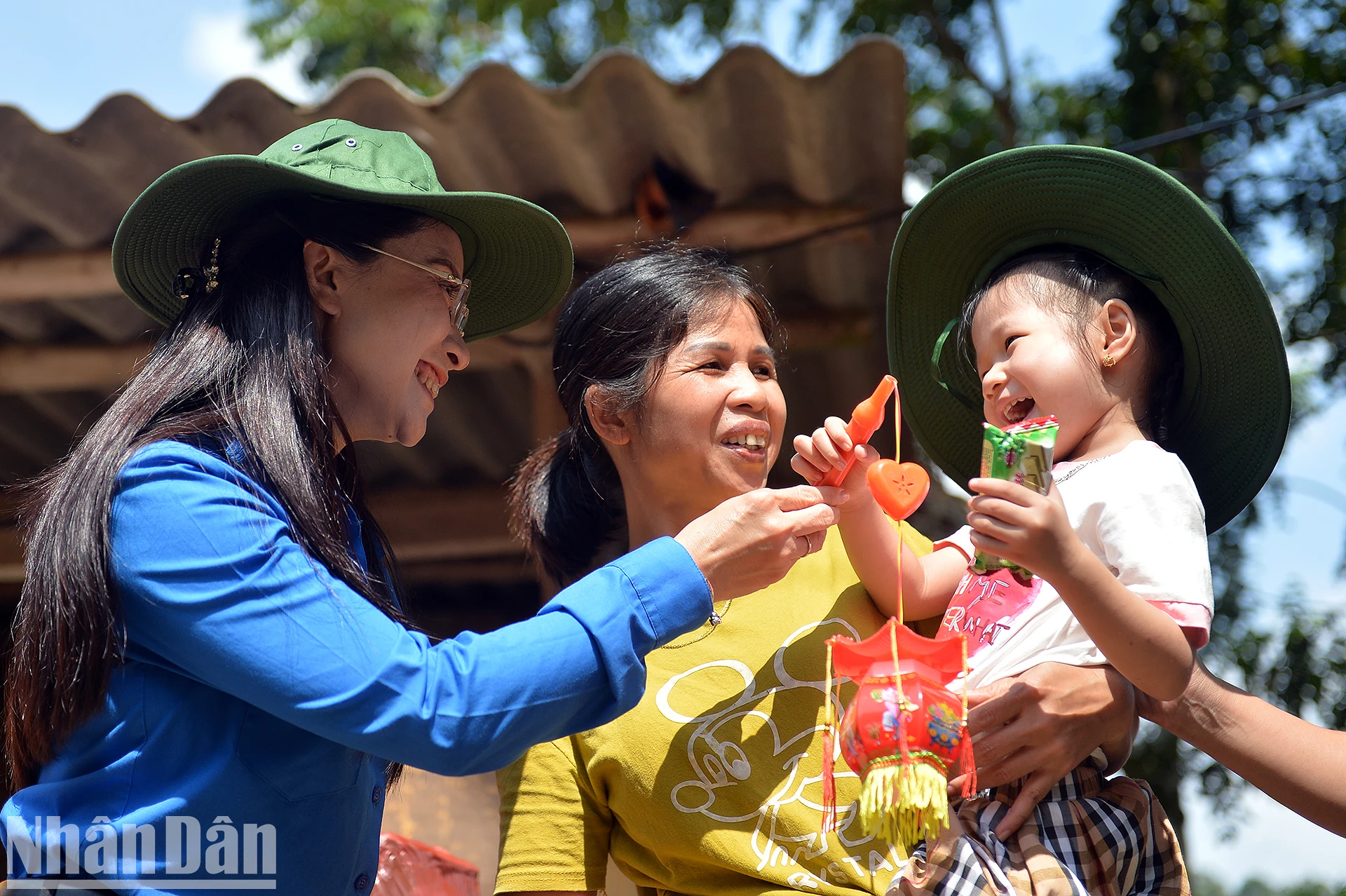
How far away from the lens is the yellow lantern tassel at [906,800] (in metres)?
1.70

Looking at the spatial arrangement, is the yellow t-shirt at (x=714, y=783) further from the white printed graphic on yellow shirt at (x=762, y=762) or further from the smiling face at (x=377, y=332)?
the smiling face at (x=377, y=332)

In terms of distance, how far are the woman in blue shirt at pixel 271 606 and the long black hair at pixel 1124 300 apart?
27.2 inches

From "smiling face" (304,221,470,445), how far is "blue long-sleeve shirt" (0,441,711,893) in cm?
32

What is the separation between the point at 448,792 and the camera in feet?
13.1

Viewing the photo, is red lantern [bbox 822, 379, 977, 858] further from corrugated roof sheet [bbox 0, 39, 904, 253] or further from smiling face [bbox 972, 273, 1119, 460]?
corrugated roof sheet [bbox 0, 39, 904, 253]

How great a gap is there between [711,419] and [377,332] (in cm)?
82

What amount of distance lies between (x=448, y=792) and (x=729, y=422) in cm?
205

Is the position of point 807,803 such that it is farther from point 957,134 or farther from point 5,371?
point 957,134

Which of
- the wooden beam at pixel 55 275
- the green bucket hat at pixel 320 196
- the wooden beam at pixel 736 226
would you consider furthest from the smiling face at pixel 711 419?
the wooden beam at pixel 55 275

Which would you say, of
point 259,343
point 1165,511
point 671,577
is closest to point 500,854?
point 671,577

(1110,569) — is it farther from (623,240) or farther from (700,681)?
(623,240)

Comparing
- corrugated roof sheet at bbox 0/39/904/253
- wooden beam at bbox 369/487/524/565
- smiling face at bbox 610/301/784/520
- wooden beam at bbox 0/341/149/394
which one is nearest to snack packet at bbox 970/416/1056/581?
smiling face at bbox 610/301/784/520

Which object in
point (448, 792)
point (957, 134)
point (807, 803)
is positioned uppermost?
point (957, 134)

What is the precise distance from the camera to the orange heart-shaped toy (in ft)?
6.60
